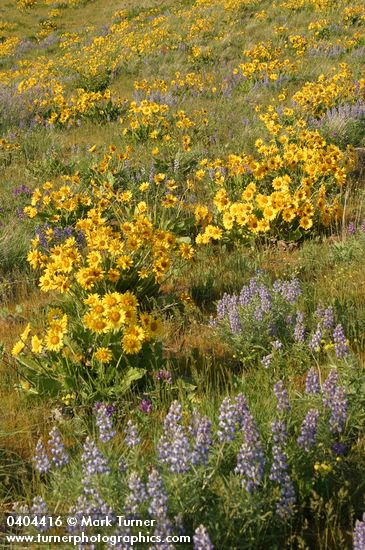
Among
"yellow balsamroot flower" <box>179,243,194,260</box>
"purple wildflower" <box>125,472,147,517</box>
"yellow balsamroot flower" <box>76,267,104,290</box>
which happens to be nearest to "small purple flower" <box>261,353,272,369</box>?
"yellow balsamroot flower" <box>76,267,104,290</box>

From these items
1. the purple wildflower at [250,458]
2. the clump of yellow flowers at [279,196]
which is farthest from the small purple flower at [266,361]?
the clump of yellow flowers at [279,196]

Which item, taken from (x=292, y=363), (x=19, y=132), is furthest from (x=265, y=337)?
(x=19, y=132)

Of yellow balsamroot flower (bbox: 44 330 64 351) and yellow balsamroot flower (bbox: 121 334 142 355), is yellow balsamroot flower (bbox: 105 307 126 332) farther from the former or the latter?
yellow balsamroot flower (bbox: 44 330 64 351)

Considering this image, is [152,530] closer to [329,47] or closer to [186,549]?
[186,549]

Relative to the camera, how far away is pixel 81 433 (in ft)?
8.50

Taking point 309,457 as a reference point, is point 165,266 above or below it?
above

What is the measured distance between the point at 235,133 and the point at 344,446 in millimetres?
6761

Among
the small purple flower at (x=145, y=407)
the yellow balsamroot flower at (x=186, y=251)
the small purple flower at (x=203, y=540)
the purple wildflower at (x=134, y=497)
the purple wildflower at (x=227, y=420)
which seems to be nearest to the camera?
the small purple flower at (x=203, y=540)

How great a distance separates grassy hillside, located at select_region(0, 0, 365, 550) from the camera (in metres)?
1.92

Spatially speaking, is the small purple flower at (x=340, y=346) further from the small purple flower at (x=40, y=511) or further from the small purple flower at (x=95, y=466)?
the small purple flower at (x=40, y=511)

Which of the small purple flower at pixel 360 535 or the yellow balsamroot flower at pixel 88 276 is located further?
the yellow balsamroot flower at pixel 88 276

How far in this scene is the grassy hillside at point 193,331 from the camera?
6.29 ft

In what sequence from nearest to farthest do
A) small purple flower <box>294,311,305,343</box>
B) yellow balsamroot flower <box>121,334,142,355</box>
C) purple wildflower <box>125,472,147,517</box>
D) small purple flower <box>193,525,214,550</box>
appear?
small purple flower <box>193,525,214,550</box>, purple wildflower <box>125,472,147,517</box>, yellow balsamroot flower <box>121,334,142,355</box>, small purple flower <box>294,311,305,343</box>

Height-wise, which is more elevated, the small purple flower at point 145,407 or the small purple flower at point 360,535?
the small purple flower at point 145,407
